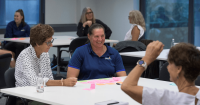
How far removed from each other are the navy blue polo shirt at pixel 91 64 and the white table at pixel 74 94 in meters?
0.55

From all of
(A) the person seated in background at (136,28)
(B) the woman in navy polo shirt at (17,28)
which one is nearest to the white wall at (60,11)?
(B) the woman in navy polo shirt at (17,28)

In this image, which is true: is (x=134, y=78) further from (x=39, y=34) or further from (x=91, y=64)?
(x=91, y=64)

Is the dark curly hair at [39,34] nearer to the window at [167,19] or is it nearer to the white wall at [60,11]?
the window at [167,19]

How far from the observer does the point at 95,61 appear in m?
→ 2.84

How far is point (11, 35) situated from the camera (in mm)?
6406

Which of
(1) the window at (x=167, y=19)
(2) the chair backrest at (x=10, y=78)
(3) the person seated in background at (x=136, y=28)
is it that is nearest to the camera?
(2) the chair backrest at (x=10, y=78)

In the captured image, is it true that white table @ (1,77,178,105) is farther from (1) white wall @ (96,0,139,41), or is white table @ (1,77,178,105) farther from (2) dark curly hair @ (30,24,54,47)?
(1) white wall @ (96,0,139,41)

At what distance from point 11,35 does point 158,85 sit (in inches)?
193

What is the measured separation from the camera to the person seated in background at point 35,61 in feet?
7.39

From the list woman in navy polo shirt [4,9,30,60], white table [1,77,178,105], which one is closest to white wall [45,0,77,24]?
woman in navy polo shirt [4,9,30,60]

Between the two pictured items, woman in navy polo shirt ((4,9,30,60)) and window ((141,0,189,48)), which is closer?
woman in navy polo shirt ((4,9,30,60))

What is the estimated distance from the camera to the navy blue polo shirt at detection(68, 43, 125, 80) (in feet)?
9.23

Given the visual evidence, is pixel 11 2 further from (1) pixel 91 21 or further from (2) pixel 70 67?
(2) pixel 70 67

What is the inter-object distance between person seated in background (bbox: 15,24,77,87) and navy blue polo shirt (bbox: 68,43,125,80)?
0.40 m
